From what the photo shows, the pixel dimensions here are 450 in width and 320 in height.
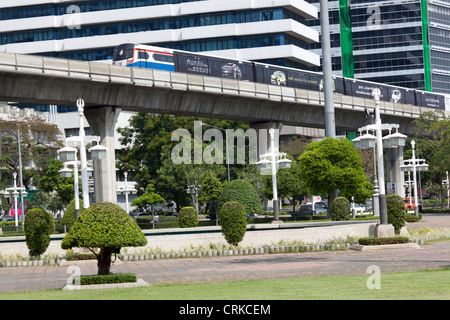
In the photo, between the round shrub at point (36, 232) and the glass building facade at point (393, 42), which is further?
the glass building facade at point (393, 42)

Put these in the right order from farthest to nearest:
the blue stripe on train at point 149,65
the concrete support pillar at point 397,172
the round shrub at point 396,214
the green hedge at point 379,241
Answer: the concrete support pillar at point 397,172
the blue stripe on train at point 149,65
the round shrub at point 396,214
the green hedge at point 379,241

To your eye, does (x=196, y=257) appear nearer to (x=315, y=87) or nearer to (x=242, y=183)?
(x=242, y=183)

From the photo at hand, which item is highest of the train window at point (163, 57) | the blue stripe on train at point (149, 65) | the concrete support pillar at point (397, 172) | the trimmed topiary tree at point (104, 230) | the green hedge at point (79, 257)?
the train window at point (163, 57)

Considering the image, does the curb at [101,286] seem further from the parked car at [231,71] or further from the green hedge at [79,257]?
the parked car at [231,71]

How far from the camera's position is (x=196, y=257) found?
2695cm

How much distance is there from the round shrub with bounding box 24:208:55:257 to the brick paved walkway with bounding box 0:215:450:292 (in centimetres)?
120

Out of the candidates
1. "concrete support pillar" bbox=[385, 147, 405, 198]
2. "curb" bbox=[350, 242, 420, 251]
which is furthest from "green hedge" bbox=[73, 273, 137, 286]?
"concrete support pillar" bbox=[385, 147, 405, 198]

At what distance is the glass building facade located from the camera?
117375 mm

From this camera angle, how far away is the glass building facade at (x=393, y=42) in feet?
385

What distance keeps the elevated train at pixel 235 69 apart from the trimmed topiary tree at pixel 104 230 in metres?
33.3

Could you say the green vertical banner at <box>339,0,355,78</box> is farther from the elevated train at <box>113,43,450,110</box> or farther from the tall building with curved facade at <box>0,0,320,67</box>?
the elevated train at <box>113,43,450,110</box>

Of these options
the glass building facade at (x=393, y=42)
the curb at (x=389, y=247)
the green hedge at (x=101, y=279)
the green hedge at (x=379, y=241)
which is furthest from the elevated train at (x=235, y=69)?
the glass building facade at (x=393, y=42)
